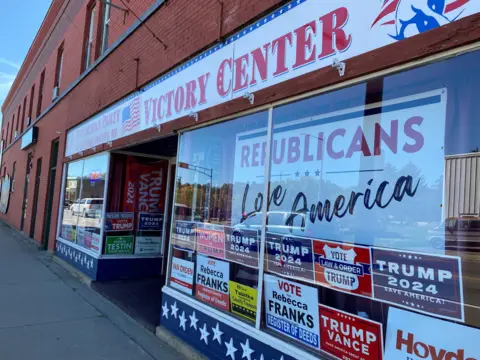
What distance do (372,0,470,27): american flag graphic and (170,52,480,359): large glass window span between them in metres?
0.30

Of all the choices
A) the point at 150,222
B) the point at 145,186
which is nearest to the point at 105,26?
the point at 145,186

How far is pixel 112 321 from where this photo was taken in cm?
554

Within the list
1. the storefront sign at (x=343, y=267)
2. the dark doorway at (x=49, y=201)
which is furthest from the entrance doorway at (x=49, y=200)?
the storefront sign at (x=343, y=267)

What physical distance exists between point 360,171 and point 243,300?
1.71 m

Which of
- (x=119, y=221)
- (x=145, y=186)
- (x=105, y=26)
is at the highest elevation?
(x=105, y=26)

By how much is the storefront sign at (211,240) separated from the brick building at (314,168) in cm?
2

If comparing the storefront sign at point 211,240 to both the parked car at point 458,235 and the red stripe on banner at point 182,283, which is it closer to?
the red stripe on banner at point 182,283

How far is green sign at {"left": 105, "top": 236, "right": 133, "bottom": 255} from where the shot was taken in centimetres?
770

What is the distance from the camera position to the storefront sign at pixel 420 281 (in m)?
2.50

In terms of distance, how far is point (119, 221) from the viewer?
781 cm

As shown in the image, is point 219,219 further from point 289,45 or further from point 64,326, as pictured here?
point 64,326

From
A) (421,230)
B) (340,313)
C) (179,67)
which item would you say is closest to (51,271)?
(179,67)

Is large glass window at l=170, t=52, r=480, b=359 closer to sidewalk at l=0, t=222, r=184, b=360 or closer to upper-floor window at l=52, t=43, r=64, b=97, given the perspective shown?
sidewalk at l=0, t=222, r=184, b=360

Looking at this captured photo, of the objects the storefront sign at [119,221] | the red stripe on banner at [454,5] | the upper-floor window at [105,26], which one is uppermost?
the upper-floor window at [105,26]
